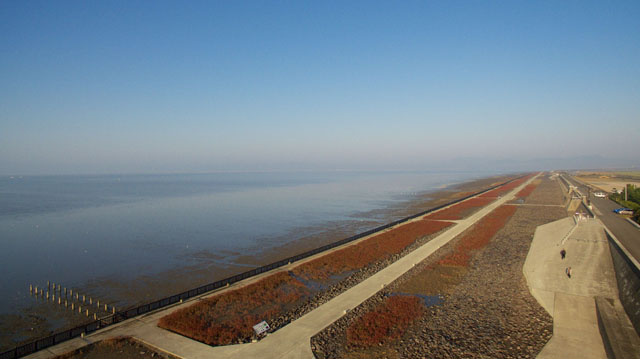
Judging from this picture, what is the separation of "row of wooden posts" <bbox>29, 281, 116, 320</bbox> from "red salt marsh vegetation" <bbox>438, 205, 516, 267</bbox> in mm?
26866

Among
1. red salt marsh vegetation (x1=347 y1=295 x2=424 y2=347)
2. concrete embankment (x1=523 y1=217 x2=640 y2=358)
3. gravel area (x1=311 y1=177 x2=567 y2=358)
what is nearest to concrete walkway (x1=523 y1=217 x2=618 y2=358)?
concrete embankment (x1=523 y1=217 x2=640 y2=358)

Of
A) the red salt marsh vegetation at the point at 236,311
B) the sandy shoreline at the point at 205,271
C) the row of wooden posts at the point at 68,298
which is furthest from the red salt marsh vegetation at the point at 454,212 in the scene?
the row of wooden posts at the point at 68,298

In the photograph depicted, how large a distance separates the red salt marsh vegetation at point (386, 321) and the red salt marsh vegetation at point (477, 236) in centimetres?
1048

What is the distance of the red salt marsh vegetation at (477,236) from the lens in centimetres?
3024

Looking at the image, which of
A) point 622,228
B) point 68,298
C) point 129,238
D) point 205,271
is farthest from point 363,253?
point 129,238

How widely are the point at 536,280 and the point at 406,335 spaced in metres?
12.8

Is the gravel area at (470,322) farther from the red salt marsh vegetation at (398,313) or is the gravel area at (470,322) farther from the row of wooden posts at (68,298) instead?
the row of wooden posts at (68,298)

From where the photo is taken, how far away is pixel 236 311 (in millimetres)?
19797

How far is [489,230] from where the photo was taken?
141ft

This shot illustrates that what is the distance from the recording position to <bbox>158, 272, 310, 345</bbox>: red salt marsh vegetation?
16.6m

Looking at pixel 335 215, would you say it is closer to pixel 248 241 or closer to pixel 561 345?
pixel 248 241

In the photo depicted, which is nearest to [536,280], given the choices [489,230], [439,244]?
[439,244]

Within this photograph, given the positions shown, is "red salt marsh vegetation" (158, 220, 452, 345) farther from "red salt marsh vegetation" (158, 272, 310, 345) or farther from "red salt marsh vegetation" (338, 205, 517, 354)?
"red salt marsh vegetation" (338, 205, 517, 354)

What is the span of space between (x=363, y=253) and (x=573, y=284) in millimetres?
16694
